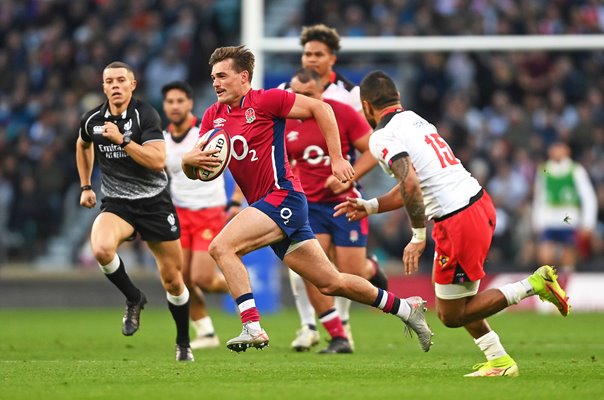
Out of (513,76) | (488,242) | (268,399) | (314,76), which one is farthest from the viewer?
(513,76)

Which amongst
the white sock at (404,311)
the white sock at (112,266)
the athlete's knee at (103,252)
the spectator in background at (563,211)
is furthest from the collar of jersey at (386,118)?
the spectator in background at (563,211)

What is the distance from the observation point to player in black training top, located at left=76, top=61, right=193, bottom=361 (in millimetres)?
10062

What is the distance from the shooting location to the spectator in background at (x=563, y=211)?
18.0 meters

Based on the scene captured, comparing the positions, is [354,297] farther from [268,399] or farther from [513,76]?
[513,76]

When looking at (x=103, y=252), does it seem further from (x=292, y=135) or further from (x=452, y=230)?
(x=452, y=230)

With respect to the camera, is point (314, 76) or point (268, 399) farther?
point (314, 76)

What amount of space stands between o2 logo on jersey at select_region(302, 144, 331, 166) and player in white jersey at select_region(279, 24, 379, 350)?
1.66 ft

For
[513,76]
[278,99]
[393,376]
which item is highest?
[513,76]

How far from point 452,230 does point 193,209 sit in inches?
185

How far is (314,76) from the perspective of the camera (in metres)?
11.0

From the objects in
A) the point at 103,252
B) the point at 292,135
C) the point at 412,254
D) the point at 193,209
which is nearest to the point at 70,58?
the point at 193,209

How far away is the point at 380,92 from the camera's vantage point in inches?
346

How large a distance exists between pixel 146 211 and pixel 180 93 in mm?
2229

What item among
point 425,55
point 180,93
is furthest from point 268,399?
point 425,55
